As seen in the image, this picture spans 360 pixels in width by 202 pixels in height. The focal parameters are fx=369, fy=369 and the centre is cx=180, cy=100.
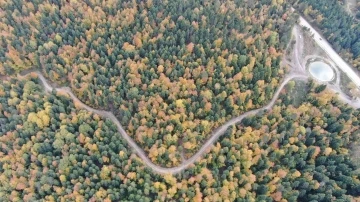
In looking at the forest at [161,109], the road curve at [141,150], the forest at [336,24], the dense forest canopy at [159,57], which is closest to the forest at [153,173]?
the forest at [161,109]

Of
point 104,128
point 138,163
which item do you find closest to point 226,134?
point 138,163

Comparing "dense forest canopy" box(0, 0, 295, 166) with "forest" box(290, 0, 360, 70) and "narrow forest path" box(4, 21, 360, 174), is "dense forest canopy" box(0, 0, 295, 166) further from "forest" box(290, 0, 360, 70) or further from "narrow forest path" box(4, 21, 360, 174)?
"forest" box(290, 0, 360, 70)

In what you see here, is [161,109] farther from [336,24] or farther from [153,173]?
[336,24]

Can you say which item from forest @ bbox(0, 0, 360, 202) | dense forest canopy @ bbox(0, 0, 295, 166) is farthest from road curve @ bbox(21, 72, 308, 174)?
dense forest canopy @ bbox(0, 0, 295, 166)

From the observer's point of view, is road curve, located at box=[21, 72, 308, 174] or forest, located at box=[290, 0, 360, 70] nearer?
road curve, located at box=[21, 72, 308, 174]

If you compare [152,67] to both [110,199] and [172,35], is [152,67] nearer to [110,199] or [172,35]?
[172,35]

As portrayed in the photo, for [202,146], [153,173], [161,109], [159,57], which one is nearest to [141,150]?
[153,173]

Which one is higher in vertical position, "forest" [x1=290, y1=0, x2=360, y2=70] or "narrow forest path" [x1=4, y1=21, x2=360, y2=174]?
"forest" [x1=290, y1=0, x2=360, y2=70]
